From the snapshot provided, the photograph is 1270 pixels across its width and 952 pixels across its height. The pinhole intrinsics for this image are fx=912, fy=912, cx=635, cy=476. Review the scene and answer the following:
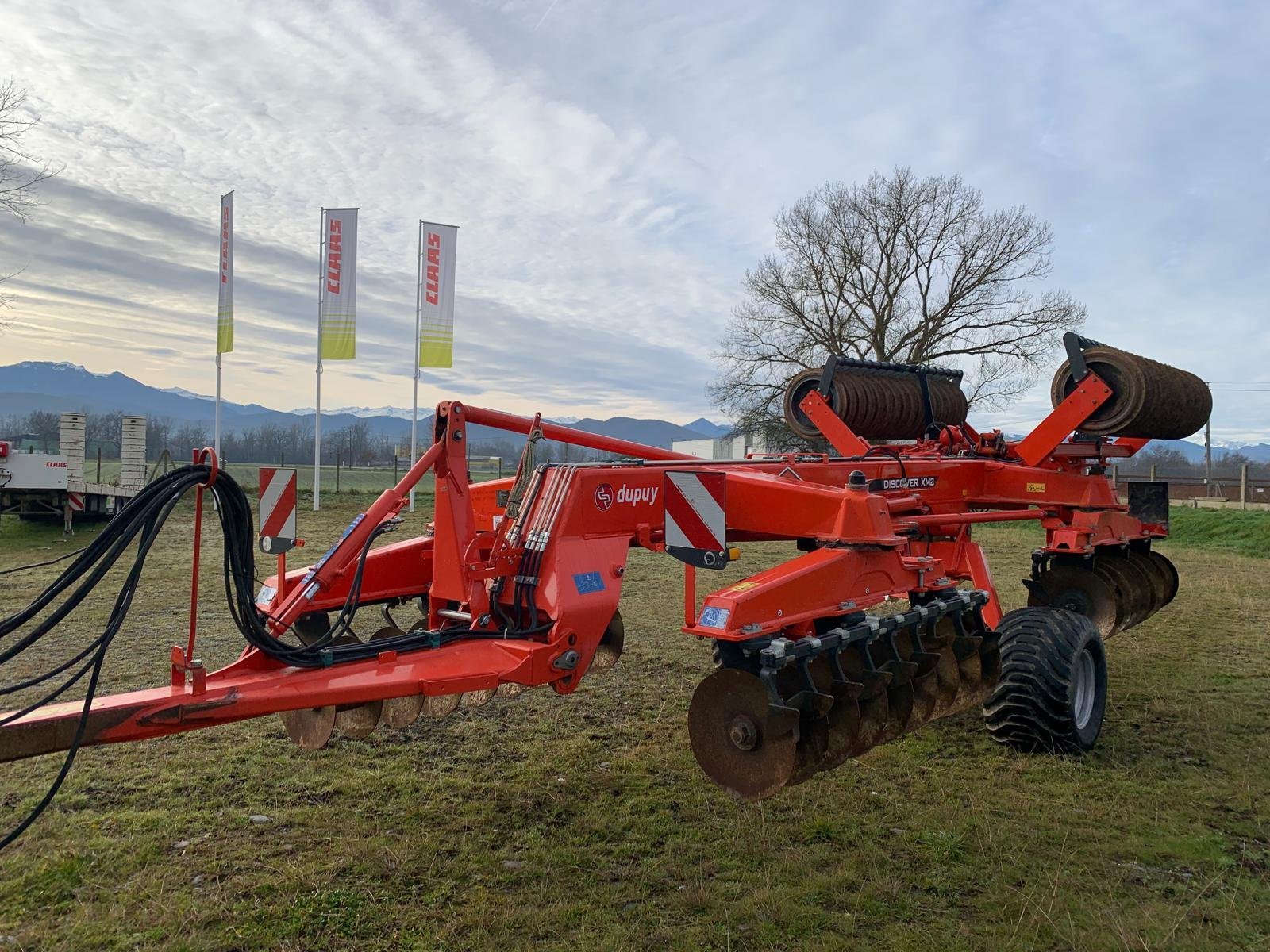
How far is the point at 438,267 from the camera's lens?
2119 centimetres

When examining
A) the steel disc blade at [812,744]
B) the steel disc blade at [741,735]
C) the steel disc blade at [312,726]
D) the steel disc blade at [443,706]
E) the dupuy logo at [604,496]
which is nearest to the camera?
the steel disc blade at [741,735]

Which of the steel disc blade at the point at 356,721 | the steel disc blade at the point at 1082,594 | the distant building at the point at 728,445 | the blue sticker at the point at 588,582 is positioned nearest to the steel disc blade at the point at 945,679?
the blue sticker at the point at 588,582

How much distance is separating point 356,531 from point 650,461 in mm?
1540

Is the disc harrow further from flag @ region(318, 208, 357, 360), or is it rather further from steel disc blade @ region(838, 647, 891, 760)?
flag @ region(318, 208, 357, 360)

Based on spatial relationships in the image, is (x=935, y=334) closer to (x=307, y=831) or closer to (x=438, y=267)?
(x=438, y=267)

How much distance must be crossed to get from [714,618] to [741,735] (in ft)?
1.47

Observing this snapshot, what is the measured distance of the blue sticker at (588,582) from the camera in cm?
383

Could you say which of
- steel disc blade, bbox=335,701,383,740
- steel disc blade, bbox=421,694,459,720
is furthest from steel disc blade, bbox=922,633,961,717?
steel disc blade, bbox=335,701,383,740

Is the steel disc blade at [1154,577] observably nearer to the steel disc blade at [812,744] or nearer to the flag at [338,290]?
the steel disc blade at [812,744]

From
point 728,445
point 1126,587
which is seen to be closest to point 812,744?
point 1126,587

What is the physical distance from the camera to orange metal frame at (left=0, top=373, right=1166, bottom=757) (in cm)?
297

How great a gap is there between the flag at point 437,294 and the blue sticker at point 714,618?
18675 mm

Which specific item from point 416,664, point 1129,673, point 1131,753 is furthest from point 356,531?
point 1129,673

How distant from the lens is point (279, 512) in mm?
4375
